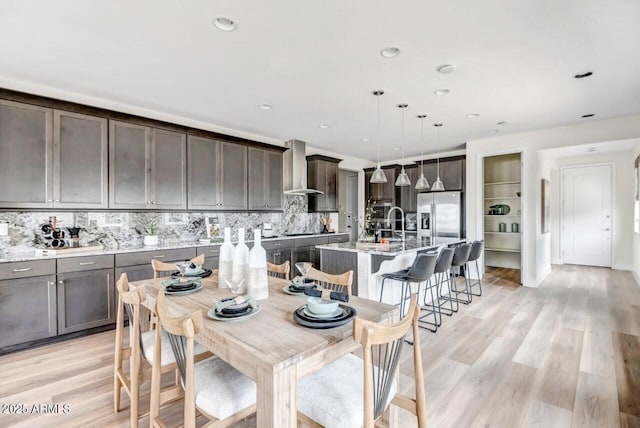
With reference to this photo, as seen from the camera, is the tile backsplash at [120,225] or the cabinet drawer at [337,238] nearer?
the tile backsplash at [120,225]

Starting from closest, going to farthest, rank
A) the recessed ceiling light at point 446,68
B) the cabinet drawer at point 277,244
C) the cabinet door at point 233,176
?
the recessed ceiling light at point 446,68 < the cabinet door at point 233,176 < the cabinet drawer at point 277,244

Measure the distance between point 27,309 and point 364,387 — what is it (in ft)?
11.3

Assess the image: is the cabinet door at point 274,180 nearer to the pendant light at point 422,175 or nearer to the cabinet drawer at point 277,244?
the cabinet drawer at point 277,244

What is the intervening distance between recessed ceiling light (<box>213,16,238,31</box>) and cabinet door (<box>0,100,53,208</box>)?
229 cm

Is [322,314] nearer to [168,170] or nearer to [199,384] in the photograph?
[199,384]

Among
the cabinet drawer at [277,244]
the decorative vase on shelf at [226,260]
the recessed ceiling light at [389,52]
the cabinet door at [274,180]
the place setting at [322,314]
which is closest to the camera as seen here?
the place setting at [322,314]

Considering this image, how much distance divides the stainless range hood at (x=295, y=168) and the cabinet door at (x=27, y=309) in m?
3.56

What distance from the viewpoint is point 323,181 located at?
616 cm

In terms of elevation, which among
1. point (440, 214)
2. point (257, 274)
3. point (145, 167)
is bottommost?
point (257, 274)

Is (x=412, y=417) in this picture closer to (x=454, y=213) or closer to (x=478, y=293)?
(x=478, y=293)

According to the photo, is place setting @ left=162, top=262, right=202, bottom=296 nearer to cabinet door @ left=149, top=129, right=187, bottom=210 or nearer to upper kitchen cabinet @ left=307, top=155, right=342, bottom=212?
cabinet door @ left=149, top=129, right=187, bottom=210

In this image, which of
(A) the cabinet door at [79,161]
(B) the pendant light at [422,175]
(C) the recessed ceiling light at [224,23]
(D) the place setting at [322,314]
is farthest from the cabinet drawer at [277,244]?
(D) the place setting at [322,314]

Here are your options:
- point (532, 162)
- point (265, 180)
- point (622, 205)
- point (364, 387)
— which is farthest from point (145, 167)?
point (622, 205)

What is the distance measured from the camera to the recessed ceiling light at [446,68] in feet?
9.48
